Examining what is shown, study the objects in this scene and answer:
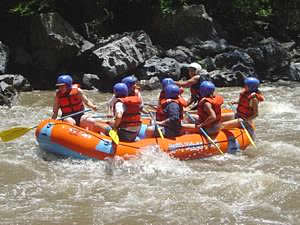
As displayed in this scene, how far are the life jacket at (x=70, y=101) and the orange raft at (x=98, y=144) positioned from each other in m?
0.49

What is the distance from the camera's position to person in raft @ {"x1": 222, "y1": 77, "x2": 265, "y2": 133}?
7.87 meters

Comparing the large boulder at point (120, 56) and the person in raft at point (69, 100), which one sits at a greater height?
the person in raft at point (69, 100)

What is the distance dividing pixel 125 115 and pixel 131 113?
86mm

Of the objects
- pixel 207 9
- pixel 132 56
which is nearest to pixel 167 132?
pixel 132 56

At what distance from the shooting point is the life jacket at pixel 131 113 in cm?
711

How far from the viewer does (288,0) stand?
1692 cm

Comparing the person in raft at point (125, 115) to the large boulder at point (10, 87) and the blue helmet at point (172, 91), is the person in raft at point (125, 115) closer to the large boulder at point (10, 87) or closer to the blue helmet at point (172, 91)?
the blue helmet at point (172, 91)

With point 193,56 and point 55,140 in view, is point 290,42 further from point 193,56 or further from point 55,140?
point 55,140

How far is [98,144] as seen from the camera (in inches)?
274

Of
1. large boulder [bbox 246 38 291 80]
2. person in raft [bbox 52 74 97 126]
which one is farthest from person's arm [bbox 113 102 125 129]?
large boulder [bbox 246 38 291 80]

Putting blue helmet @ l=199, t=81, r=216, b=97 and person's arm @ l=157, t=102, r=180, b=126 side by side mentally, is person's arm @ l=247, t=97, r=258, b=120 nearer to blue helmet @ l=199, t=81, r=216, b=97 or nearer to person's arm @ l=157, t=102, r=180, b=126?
blue helmet @ l=199, t=81, r=216, b=97

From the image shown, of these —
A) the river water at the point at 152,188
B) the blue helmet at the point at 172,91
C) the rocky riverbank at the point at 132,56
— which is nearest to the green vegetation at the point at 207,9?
the rocky riverbank at the point at 132,56

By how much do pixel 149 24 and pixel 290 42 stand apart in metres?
4.56

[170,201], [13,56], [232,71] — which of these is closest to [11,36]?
[13,56]
